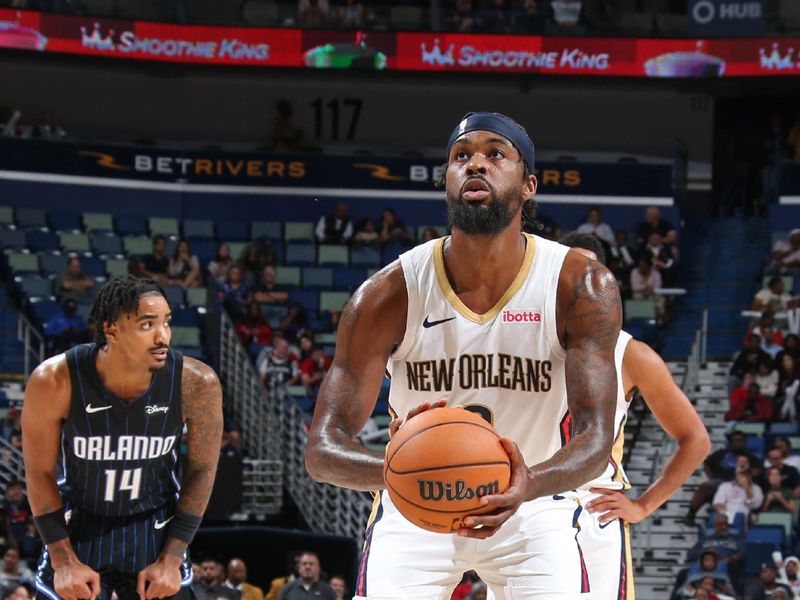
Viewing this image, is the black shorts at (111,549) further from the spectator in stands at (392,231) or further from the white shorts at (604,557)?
the spectator in stands at (392,231)

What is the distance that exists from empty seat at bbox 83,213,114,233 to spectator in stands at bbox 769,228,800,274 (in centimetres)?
922

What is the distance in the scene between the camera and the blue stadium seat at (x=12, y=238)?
735 inches

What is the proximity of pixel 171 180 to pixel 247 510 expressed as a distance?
7772 millimetres

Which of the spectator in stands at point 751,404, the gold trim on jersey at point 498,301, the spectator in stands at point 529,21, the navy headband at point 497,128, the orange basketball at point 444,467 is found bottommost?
the spectator in stands at point 751,404

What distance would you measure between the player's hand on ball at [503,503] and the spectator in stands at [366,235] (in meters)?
15.6

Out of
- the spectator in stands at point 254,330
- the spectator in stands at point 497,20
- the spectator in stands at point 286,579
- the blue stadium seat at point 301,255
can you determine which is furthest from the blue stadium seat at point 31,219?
the spectator in stands at point 286,579

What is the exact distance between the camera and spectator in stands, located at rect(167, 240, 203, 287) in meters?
18.0

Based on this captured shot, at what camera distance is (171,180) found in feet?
70.4

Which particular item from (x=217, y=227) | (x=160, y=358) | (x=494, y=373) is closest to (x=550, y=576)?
(x=494, y=373)

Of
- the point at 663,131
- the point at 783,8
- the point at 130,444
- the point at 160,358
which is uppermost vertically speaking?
the point at 783,8

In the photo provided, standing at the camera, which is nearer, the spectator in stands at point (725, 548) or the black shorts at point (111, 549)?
the black shorts at point (111, 549)

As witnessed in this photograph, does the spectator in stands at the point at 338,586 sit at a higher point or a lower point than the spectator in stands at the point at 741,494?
lower

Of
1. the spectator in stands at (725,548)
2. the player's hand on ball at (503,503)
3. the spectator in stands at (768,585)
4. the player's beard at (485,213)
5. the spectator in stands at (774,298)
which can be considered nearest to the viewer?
the player's hand on ball at (503,503)

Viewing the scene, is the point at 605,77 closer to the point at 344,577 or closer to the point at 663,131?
the point at 663,131
